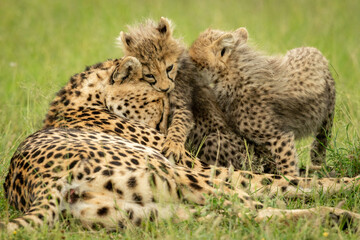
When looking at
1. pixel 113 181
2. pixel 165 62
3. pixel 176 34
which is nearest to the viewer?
pixel 113 181

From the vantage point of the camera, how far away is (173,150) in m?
4.09

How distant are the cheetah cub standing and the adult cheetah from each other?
118 mm

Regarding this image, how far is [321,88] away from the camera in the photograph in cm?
488


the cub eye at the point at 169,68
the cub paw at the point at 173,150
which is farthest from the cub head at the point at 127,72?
the cub paw at the point at 173,150

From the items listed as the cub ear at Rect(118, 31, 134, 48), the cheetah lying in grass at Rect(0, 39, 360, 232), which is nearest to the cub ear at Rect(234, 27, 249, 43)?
the cub ear at Rect(118, 31, 134, 48)

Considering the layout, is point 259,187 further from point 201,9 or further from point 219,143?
point 201,9

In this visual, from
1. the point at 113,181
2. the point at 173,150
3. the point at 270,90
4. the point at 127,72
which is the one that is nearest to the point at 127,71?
the point at 127,72

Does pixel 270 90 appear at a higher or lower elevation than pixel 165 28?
lower

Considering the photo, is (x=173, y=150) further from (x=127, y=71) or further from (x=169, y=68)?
(x=169, y=68)

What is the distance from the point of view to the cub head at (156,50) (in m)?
4.64

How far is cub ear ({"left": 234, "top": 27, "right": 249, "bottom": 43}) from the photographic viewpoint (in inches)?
201

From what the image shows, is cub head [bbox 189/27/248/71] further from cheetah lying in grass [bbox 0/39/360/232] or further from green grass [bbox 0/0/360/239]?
cheetah lying in grass [bbox 0/39/360/232]

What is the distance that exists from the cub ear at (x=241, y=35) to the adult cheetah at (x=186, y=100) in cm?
45

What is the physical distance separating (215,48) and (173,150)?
1.20 metres
